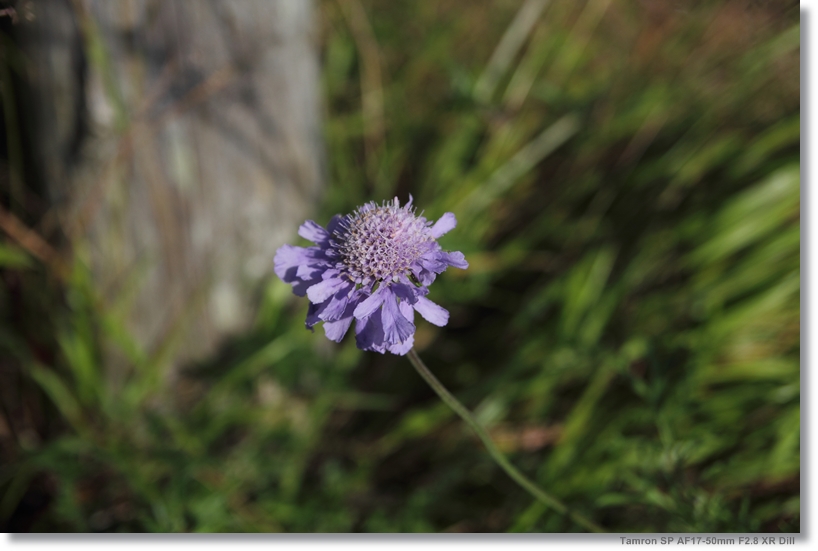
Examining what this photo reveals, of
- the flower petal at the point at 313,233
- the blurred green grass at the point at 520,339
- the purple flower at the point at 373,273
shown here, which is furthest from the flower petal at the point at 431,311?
the blurred green grass at the point at 520,339

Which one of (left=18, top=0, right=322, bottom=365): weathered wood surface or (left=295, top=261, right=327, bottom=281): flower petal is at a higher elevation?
(left=18, top=0, right=322, bottom=365): weathered wood surface

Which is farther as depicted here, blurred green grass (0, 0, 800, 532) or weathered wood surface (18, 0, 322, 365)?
blurred green grass (0, 0, 800, 532)

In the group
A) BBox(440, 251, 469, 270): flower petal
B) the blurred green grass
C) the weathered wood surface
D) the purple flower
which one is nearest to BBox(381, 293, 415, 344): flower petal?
the purple flower

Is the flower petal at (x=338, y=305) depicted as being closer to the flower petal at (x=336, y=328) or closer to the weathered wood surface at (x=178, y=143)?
the flower petal at (x=336, y=328)

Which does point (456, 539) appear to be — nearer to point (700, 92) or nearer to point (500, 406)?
point (500, 406)

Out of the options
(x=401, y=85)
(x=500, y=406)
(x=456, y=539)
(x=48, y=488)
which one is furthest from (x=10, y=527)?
(x=401, y=85)

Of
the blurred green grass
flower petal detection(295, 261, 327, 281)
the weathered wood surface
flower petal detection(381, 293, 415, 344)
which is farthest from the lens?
the blurred green grass

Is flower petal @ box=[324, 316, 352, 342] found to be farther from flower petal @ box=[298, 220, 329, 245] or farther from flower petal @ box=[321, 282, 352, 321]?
flower petal @ box=[298, 220, 329, 245]
